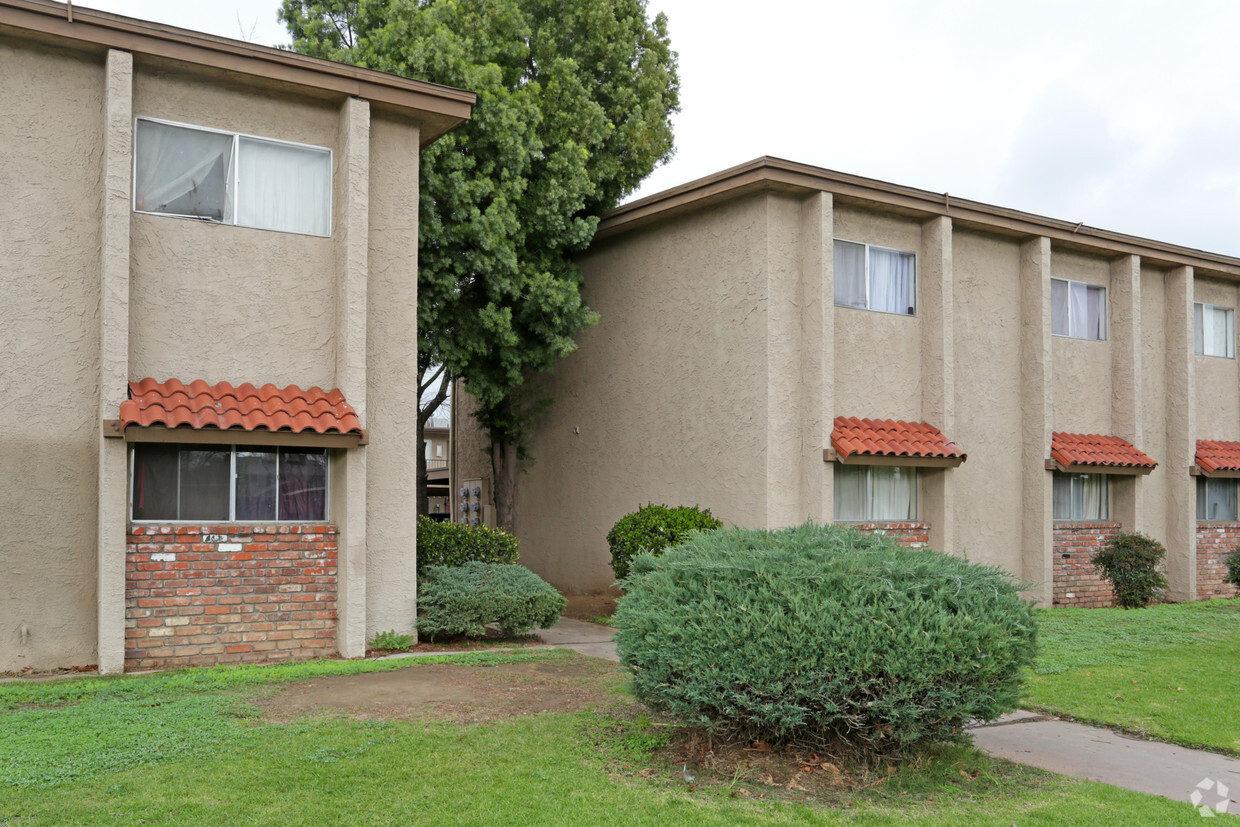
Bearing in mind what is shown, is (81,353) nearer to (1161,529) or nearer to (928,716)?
(928,716)

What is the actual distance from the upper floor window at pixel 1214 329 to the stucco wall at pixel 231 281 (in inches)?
653

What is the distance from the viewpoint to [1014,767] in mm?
6734

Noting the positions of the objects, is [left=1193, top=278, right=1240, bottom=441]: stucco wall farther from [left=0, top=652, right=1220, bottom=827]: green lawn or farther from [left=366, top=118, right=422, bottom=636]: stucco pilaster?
[left=0, top=652, right=1220, bottom=827]: green lawn

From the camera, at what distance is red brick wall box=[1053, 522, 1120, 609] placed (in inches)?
661

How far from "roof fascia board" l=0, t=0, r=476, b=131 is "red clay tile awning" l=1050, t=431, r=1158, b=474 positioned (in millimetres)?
10891

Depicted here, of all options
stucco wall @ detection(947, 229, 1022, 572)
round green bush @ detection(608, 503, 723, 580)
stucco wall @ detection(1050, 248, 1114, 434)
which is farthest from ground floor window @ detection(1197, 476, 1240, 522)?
round green bush @ detection(608, 503, 723, 580)

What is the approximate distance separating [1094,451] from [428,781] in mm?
14322

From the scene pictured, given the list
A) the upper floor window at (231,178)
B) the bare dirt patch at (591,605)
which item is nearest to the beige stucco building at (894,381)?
the bare dirt patch at (591,605)

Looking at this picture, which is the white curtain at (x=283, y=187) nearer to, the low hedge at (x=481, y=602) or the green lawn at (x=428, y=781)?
the low hedge at (x=481, y=602)

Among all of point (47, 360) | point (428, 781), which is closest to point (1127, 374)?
point (428, 781)

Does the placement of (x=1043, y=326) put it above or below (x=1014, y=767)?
above

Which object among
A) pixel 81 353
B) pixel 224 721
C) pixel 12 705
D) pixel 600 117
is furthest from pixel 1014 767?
pixel 600 117

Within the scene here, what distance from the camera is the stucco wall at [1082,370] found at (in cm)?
1744

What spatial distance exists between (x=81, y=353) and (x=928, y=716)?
853 cm
